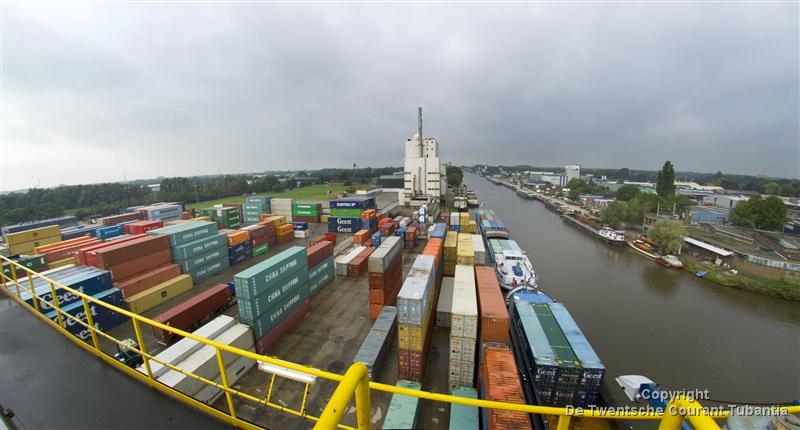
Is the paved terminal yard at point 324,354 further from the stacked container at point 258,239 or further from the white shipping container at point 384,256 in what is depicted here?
the stacked container at point 258,239

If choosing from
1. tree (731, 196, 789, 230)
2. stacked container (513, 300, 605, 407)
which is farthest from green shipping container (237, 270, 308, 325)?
tree (731, 196, 789, 230)

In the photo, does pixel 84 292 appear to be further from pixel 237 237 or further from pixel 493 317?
pixel 493 317

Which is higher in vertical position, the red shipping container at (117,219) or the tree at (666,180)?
the tree at (666,180)

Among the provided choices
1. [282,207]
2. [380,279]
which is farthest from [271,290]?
[282,207]

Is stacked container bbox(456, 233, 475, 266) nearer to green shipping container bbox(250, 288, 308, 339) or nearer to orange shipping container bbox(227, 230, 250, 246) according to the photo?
green shipping container bbox(250, 288, 308, 339)

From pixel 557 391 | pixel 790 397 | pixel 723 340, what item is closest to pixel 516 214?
pixel 723 340

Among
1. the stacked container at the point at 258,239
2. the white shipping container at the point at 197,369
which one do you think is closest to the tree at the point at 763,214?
the white shipping container at the point at 197,369
